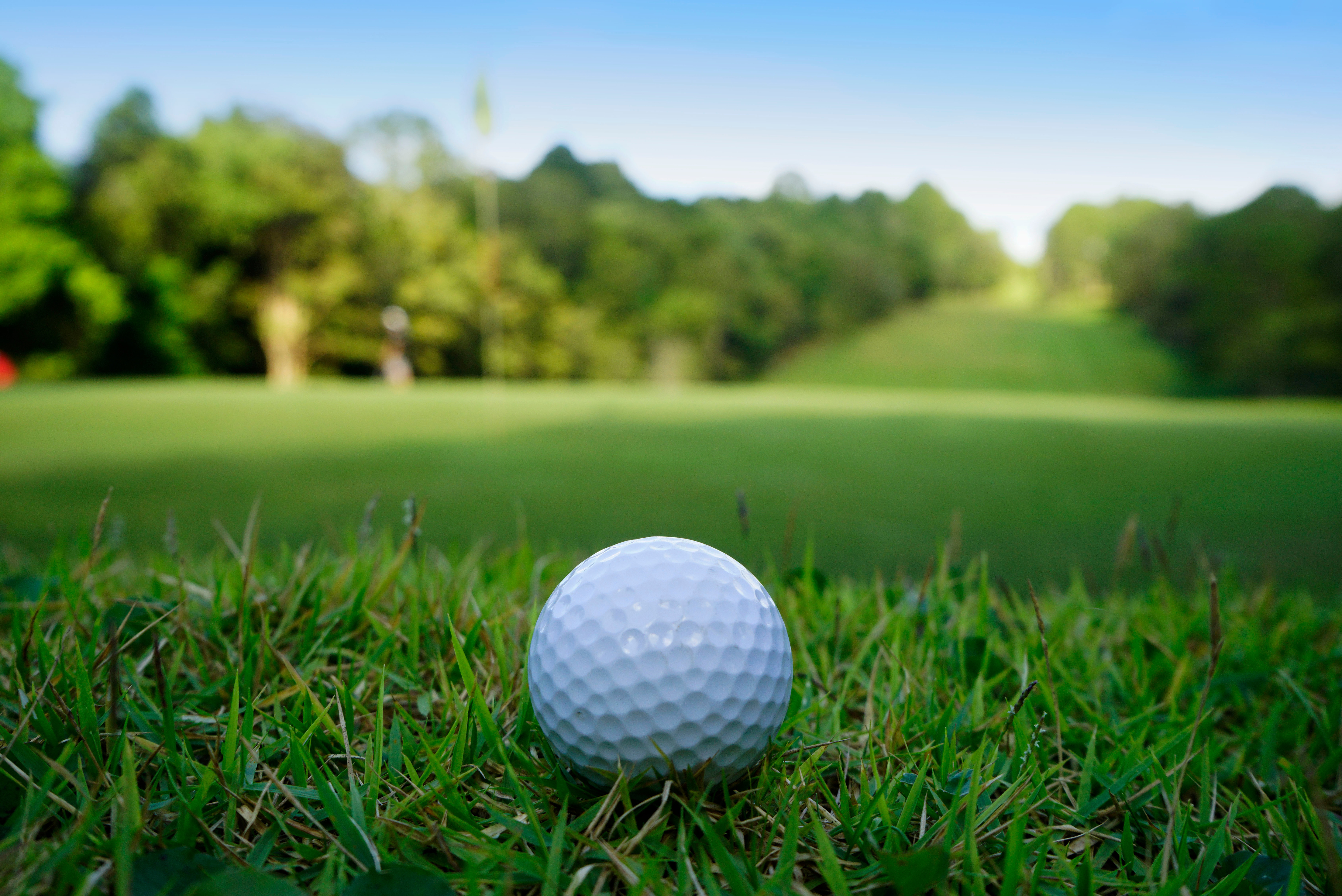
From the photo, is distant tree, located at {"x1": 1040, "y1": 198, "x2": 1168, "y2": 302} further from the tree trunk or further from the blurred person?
the tree trunk

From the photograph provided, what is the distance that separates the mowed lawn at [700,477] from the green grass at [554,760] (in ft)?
1.43

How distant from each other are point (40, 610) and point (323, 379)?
24.9 meters

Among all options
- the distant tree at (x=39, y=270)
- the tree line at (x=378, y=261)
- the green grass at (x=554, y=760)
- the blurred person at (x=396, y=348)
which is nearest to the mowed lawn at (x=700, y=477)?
the green grass at (x=554, y=760)

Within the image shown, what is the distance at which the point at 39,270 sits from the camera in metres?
19.0

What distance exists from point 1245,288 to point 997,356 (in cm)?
828

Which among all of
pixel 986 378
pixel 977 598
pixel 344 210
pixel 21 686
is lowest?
pixel 986 378

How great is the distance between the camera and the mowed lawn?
3092mm

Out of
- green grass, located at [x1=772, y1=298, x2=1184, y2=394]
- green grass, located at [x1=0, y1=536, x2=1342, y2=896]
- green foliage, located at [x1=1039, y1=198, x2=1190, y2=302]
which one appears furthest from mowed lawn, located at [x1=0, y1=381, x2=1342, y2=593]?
green foliage, located at [x1=1039, y1=198, x2=1190, y2=302]

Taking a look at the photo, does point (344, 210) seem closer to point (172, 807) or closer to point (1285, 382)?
point (172, 807)

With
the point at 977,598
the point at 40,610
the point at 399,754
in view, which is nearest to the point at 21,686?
the point at 40,610

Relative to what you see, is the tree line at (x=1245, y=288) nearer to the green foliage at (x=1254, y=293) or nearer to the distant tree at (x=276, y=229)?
the green foliage at (x=1254, y=293)

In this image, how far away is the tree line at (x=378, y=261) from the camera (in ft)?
65.9

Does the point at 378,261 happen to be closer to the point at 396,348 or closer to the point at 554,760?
the point at 396,348

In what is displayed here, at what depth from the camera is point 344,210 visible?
77.0ft
